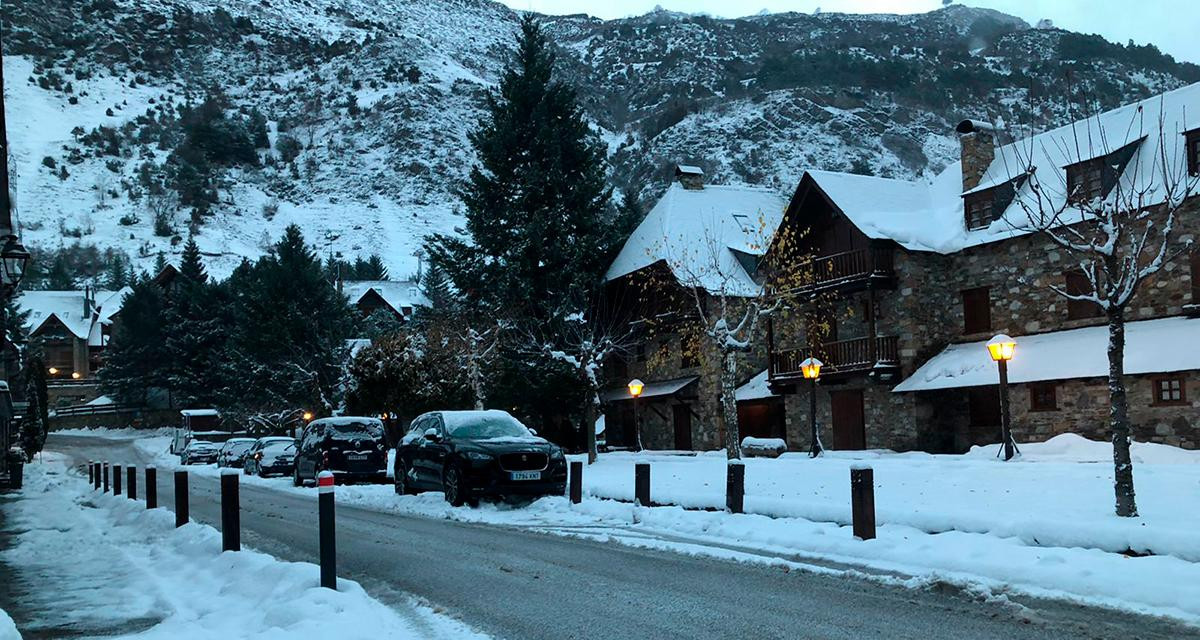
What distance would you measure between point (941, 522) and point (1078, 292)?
18.7m

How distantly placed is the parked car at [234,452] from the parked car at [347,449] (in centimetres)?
1659

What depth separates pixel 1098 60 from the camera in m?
172

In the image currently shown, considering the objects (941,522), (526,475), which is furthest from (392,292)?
(941,522)

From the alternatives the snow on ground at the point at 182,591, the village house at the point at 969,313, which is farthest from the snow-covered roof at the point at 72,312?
the snow on ground at the point at 182,591

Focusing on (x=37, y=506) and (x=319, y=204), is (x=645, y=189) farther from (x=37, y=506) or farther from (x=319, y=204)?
(x=37, y=506)

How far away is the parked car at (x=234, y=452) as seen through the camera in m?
41.9

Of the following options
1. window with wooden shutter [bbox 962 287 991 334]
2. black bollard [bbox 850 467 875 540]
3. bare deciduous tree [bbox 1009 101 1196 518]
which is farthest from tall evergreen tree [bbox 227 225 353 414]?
black bollard [bbox 850 467 875 540]

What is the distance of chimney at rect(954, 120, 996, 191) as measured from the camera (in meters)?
33.6

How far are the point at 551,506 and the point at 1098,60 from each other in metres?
182

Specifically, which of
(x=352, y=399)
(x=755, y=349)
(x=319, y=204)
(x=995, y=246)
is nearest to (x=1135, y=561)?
(x=995, y=246)

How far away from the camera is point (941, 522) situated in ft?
40.9

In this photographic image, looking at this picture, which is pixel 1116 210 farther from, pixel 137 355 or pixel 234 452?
pixel 137 355

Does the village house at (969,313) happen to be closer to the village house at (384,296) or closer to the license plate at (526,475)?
the license plate at (526,475)

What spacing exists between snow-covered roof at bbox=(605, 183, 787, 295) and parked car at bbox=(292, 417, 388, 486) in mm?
13132
